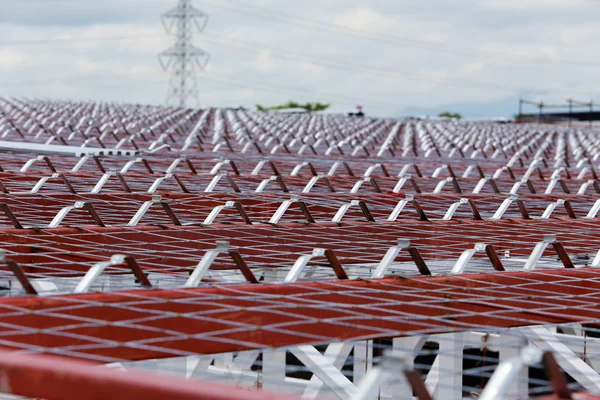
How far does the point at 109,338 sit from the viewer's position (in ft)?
19.1

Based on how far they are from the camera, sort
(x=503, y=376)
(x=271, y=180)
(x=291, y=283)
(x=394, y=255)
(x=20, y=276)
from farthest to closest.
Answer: (x=271, y=180) < (x=394, y=255) < (x=291, y=283) < (x=20, y=276) < (x=503, y=376)

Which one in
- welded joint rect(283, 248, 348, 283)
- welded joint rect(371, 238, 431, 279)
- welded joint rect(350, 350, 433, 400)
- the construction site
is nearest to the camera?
welded joint rect(350, 350, 433, 400)

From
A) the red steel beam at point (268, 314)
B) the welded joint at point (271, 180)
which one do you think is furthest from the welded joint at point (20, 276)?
the welded joint at point (271, 180)

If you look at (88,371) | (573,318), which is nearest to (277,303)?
(573,318)

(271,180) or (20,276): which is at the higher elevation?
(271,180)

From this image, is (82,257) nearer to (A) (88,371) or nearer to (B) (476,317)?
(B) (476,317)

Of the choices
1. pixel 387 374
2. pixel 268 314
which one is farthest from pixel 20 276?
pixel 387 374

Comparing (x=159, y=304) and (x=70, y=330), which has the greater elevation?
(x=159, y=304)

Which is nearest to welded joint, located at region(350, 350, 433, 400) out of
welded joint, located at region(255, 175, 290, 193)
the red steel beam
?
the red steel beam

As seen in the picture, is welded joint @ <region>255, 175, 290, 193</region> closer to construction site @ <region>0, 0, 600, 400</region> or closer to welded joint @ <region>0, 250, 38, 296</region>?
construction site @ <region>0, 0, 600, 400</region>

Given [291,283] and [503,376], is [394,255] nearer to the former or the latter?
[291,283]

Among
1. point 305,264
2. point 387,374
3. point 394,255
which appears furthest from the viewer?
point 394,255

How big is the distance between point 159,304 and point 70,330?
1.97 ft

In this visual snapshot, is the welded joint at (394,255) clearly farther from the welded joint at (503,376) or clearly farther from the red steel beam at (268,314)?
the welded joint at (503,376)
